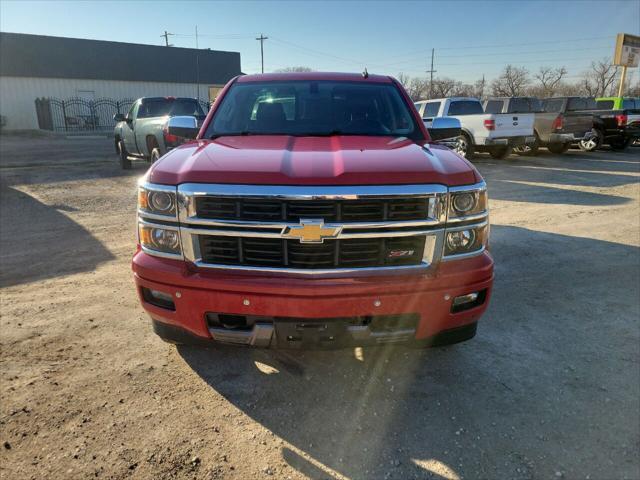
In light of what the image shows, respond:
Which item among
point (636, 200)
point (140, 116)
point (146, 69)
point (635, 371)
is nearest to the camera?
point (635, 371)

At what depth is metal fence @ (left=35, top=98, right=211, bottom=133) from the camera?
109 ft

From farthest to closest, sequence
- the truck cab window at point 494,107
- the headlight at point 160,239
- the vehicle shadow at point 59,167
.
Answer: the truck cab window at point 494,107
the vehicle shadow at point 59,167
the headlight at point 160,239

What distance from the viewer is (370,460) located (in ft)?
7.25

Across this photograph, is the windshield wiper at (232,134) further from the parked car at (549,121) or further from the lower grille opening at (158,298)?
the parked car at (549,121)

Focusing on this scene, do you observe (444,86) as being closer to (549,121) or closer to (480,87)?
(480,87)

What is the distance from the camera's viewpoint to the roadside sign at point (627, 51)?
80.1 feet

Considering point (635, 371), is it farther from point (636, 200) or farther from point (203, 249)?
point (636, 200)

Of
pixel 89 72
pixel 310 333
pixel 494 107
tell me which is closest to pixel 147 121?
pixel 310 333

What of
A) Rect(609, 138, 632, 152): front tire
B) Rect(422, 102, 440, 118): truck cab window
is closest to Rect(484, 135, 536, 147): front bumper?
Rect(422, 102, 440, 118): truck cab window

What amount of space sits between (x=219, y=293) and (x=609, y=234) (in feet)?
19.2

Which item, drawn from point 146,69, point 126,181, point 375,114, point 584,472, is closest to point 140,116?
point 126,181

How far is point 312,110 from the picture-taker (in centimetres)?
375

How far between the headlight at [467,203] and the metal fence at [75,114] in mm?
35055

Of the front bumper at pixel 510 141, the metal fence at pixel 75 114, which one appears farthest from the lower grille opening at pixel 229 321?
the metal fence at pixel 75 114
